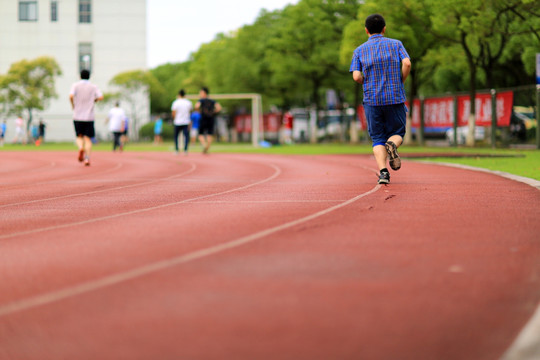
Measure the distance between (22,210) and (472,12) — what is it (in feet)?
78.4

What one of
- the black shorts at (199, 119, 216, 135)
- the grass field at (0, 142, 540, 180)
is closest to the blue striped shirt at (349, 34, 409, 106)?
the grass field at (0, 142, 540, 180)

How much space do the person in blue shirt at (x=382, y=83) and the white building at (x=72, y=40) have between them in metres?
57.5

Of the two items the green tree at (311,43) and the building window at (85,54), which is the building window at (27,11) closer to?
the building window at (85,54)

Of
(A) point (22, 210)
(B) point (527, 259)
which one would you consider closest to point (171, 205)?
(A) point (22, 210)

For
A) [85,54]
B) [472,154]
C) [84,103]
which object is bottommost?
[472,154]

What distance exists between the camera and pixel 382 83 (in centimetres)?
1046

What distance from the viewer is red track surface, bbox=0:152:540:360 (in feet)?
10.3

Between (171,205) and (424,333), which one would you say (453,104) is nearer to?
(171,205)

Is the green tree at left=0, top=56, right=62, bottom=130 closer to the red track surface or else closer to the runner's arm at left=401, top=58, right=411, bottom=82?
the runner's arm at left=401, top=58, right=411, bottom=82

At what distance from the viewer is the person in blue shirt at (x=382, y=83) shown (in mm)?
10461

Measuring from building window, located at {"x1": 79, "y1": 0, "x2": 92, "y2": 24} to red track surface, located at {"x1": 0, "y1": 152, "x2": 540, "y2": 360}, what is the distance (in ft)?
204

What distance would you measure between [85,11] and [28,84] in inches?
455

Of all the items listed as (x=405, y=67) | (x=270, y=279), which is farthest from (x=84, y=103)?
(x=270, y=279)

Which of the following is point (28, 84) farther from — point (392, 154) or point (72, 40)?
point (392, 154)
